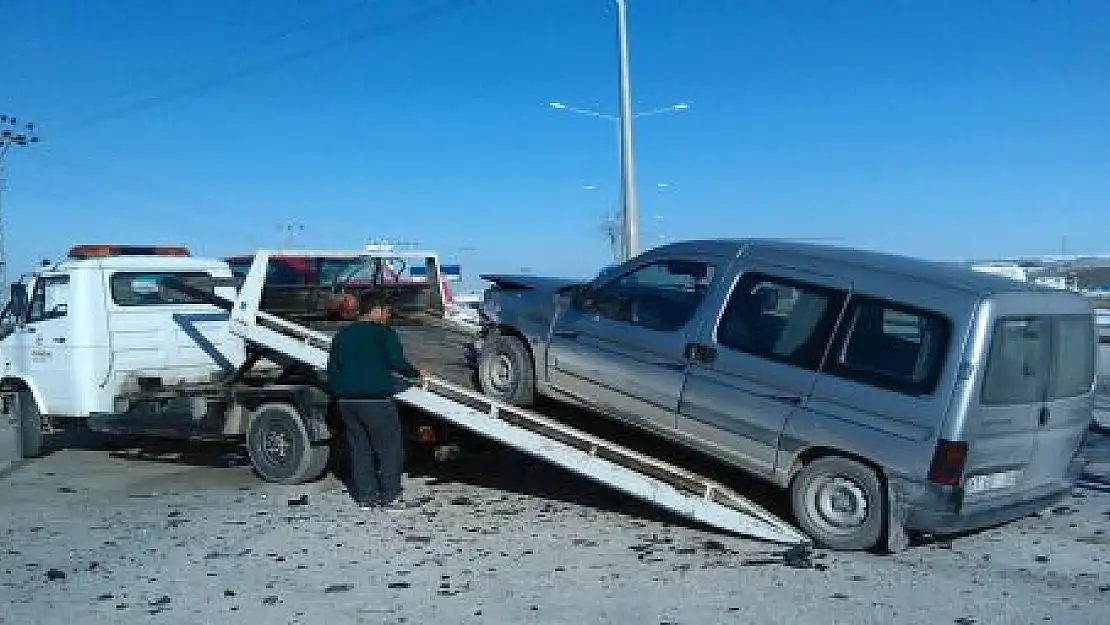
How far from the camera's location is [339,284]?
10.1m

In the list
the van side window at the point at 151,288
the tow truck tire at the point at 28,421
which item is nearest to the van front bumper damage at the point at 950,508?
the van side window at the point at 151,288

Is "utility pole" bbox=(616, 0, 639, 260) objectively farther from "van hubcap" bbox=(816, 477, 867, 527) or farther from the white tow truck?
"van hubcap" bbox=(816, 477, 867, 527)

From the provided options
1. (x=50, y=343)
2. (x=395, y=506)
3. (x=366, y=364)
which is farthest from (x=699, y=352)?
(x=50, y=343)

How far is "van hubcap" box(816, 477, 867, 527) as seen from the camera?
6277 millimetres

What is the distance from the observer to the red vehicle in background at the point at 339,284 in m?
9.79

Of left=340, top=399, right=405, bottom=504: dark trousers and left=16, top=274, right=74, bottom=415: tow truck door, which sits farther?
left=16, top=274, right=74, bottom=415: tow truck door

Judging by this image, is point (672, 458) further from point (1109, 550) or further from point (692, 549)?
point (1109, 550)

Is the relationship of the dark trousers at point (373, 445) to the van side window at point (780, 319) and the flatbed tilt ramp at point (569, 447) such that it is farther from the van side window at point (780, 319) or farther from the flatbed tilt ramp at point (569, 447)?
the van side window at point (780, 319)

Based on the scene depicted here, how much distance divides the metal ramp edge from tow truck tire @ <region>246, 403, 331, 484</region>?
24.7 inches

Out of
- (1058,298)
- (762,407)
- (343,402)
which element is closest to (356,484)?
(343,402)

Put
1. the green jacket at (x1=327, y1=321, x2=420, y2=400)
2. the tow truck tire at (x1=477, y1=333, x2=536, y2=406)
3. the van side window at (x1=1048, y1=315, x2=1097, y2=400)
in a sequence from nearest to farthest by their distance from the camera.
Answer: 1. the van side window at (x1=1048, y1=315, x2=1097, y2=400)
2. the green jacket at (x1=327, y1=321, x2=420, y2=400)
3. the tow truck tire at (x1=477, y1=333, x2=536, y2=406)

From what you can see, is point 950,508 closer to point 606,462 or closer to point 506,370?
point 606,462

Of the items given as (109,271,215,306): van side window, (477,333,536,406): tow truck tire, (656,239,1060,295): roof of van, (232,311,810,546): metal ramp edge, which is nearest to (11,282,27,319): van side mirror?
(109,271,215,306): van side window

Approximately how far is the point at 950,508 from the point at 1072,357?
4.62ft
